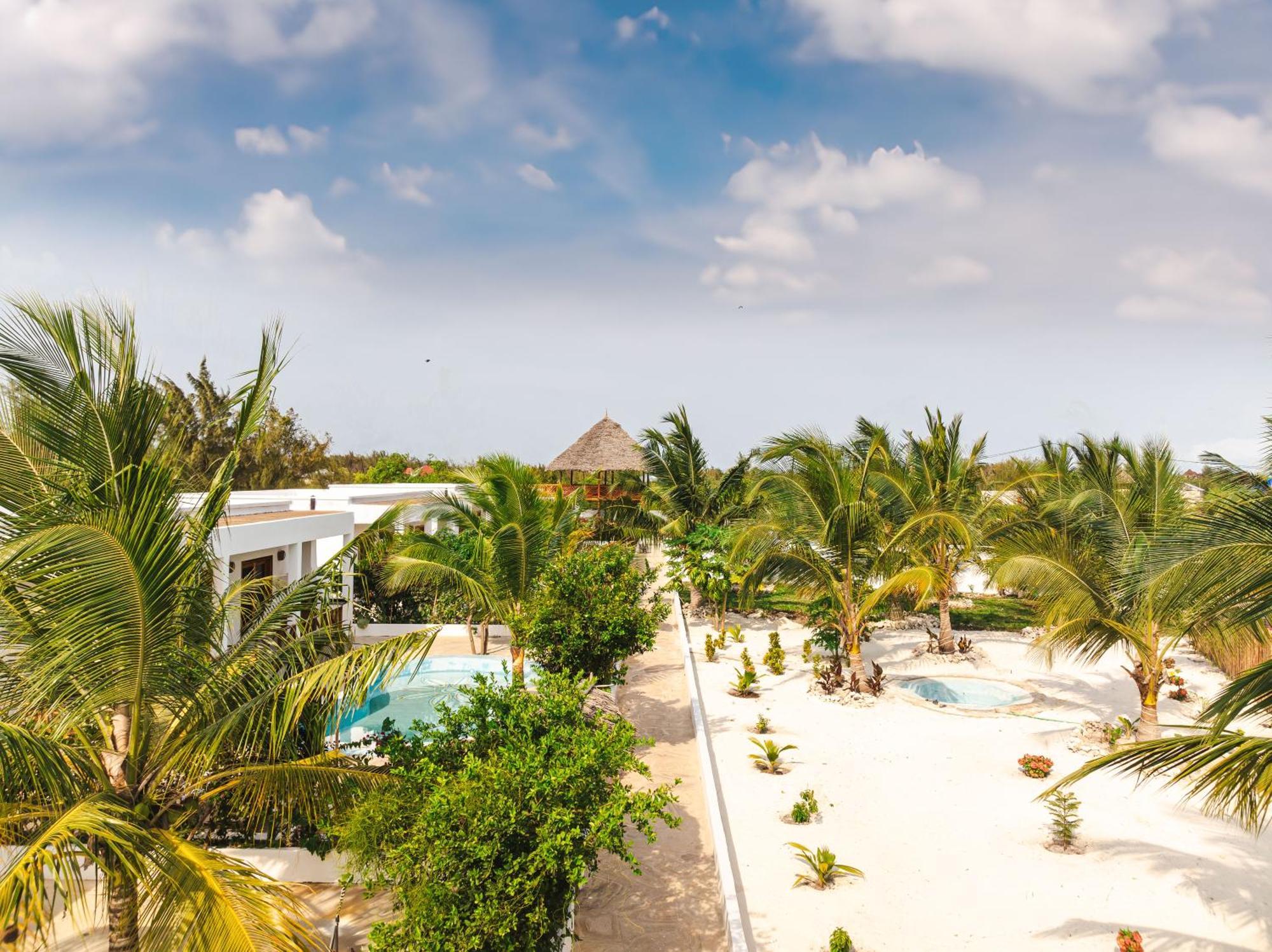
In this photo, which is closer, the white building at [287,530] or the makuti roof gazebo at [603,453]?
the white building at [287,530]

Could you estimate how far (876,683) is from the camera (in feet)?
35.9

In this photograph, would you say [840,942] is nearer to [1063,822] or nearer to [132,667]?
[1063,822]

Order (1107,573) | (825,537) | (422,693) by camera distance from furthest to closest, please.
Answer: (422,693) → (825,537) → (1107,573)

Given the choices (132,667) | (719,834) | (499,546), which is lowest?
(719,834)

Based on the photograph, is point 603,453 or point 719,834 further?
point 603,453

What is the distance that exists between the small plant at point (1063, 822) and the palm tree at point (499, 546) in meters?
5.04

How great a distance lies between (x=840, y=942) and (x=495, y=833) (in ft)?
8.20

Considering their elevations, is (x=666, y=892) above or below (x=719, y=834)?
below

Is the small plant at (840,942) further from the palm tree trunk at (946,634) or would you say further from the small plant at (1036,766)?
the palm tree trunk at (946,634)

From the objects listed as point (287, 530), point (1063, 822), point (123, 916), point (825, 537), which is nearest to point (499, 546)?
point (287, 530)

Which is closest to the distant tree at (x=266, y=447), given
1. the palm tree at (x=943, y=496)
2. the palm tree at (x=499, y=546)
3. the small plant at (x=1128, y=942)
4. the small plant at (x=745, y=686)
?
the palm tree at (x=499, y=546)

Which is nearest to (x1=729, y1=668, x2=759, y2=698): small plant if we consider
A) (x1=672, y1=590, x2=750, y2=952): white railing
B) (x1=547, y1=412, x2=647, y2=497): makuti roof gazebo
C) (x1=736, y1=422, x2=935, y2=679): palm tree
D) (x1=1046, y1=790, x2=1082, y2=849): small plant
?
(x1=672, y1=590, x2=750, y2=952): white railing

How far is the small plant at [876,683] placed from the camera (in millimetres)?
10906

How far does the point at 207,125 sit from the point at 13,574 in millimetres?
7197
